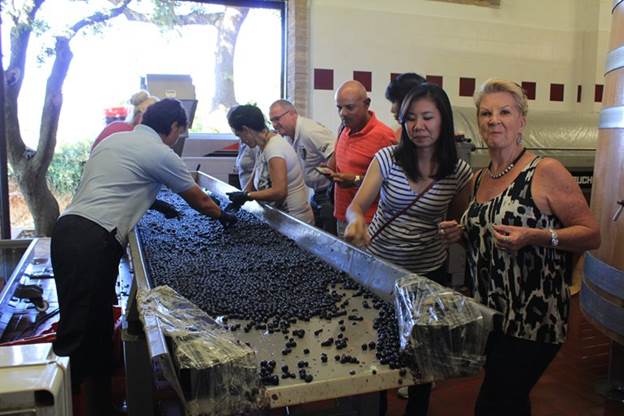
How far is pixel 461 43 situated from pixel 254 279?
4014mm

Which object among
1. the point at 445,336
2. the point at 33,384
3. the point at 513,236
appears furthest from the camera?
the point at 513,236

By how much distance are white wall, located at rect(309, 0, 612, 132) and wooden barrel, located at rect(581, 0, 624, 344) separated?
2784 millimetres

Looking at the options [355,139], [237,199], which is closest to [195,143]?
[237,199]

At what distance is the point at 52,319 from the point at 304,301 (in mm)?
1489

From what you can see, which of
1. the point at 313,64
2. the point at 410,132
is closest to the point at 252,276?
the point at 410,132

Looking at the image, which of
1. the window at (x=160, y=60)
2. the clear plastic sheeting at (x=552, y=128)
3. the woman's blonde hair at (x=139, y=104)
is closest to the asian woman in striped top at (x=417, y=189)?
the woman's blonde hair at (x=139, y=104)

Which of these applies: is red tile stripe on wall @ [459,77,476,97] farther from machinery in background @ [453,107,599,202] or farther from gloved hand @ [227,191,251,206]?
gloved hand @ [227,191,251,206]

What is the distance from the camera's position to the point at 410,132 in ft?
6.21

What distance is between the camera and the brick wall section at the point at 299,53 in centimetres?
461

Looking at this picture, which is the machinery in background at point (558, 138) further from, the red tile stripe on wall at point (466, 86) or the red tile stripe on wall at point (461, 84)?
the red tile stripe on wall at point (466, 86)

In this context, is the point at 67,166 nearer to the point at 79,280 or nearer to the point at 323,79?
the point at 323,79

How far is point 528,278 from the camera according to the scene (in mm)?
1517

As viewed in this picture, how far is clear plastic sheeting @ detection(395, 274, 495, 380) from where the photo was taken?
46.5 inches

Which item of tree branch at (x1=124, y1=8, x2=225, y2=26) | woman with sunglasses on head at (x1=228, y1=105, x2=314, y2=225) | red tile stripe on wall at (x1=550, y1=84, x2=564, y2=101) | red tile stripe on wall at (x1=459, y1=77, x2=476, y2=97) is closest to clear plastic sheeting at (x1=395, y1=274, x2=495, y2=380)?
woman with sunglasses on head at (x1=228, y1=105, x2=314, y2=225)
